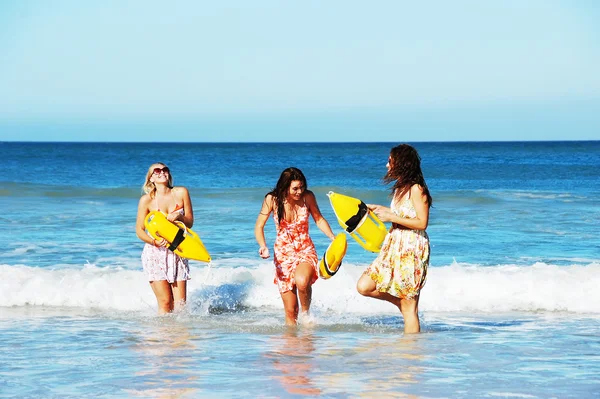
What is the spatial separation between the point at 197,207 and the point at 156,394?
15.1 m

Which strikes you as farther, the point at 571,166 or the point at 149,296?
the point at 571,166

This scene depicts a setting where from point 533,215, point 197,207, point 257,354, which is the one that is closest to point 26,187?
point 197,207

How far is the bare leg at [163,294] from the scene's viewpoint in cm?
745

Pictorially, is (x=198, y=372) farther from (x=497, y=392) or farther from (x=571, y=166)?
(x=571, y=166)

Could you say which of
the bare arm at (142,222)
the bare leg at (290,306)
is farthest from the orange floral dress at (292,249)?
the bare arm at (142,222)

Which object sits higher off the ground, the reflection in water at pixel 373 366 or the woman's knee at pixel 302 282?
the woman's knee at pixel 302 282

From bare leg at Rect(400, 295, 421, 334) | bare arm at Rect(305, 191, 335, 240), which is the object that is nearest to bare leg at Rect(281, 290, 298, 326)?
bare arm at Rect(305, 191, 335, 240)

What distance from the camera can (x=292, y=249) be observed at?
22.7ft

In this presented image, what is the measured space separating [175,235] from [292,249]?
3.45 ft

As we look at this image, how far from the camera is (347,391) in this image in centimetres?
509

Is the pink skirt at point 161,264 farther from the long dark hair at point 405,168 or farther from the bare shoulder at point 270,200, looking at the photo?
the long dark hair at point 405,168

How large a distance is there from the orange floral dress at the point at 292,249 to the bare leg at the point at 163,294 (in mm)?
1149

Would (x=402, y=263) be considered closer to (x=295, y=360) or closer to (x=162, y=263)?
(x=295, y=360)

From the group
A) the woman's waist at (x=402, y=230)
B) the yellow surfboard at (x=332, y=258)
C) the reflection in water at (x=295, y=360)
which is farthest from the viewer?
the yellow surfboard at (x=332, y=258)
